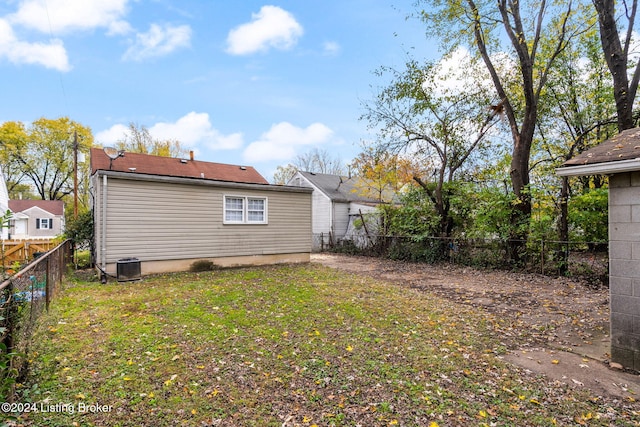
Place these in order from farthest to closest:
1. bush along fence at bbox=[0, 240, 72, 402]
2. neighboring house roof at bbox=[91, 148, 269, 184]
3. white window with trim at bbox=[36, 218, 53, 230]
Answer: white window with trim at bbox=[36, 218, 53, 230] < neighboring house roof at bbox=[91, 148, 269, 184] < bush along fence at bbox=[0, 240, 72, 402]

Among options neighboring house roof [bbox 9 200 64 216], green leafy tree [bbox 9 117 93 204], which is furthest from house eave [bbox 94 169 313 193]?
neighboring house roof [bbox 9 200 64 216]

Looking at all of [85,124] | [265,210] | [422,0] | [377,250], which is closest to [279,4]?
[422,0]

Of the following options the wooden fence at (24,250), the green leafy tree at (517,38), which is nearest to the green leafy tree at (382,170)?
the green leafy tree at (517,38)

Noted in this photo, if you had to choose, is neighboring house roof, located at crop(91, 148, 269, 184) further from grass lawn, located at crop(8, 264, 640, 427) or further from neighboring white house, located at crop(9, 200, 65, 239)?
neighboring white house, located at crop(9, 200, 65, 239)

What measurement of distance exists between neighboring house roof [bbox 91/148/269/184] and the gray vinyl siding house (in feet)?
14.0

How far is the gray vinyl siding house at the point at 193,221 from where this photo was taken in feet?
28.2

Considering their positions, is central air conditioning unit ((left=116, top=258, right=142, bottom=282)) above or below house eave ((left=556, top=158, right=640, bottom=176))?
below

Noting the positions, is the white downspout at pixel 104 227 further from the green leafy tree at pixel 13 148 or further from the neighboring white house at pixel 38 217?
the green leafy tree at pixel 13 148

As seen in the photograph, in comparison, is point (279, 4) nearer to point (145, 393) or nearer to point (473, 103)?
point (473, 103)

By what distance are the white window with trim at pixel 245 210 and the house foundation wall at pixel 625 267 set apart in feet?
30.6

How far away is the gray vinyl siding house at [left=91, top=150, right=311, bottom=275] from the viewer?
859 cm

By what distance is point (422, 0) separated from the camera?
11.2 metres

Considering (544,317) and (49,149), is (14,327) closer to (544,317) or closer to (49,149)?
(544,317)

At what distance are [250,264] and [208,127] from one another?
2165 cm
